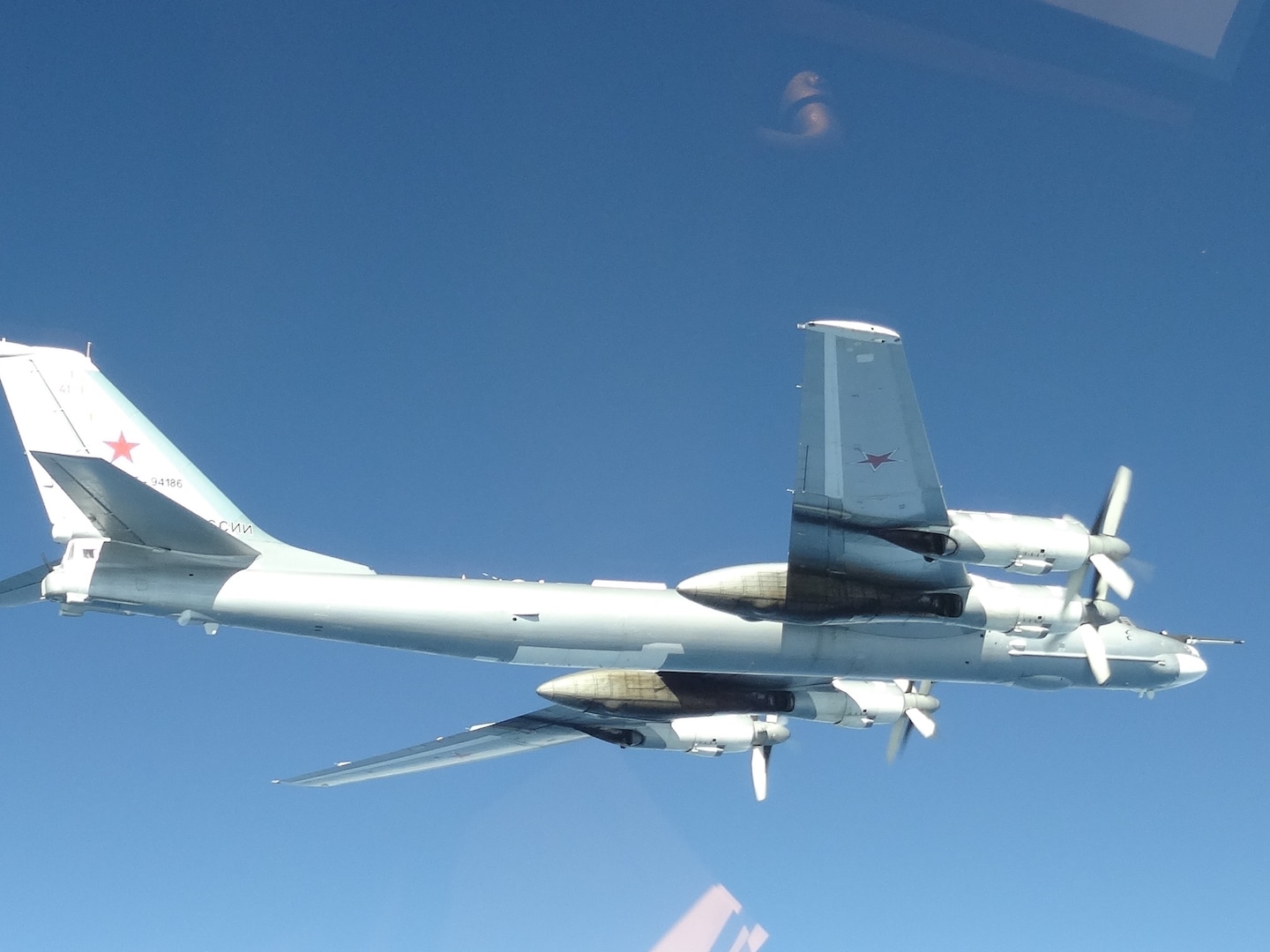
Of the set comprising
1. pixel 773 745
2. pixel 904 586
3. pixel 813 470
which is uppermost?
pixel 813 470

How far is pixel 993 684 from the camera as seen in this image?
22.0 m

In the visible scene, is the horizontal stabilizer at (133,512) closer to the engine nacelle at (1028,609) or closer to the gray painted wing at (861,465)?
the gray painted wing at (861,465)

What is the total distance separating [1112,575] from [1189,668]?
541 cm

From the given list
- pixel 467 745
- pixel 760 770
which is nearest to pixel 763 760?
pixel 760 770

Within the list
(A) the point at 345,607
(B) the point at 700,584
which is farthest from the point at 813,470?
(A) the point at 345,607

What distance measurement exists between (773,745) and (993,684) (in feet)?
19.0

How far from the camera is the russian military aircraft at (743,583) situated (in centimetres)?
1715

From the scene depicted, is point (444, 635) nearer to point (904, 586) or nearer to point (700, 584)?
point (700, 584)

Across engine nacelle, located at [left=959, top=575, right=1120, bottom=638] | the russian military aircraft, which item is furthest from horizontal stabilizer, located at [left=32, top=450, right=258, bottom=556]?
engine nacelle, located at [left=959, top=575, right=1120, bottom=638]

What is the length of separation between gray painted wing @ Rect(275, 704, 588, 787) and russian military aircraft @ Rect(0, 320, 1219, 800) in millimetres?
6131

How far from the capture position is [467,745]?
85.4 feet

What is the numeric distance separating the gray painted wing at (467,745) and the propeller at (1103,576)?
1114 cm

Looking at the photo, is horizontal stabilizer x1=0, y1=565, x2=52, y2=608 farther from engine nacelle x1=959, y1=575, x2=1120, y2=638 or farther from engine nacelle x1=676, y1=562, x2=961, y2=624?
engine nacelle x1=959, y1=575, x2=1120, y2=638

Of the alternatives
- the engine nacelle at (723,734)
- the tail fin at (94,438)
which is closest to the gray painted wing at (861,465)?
the engine nacelle at (723,734)
